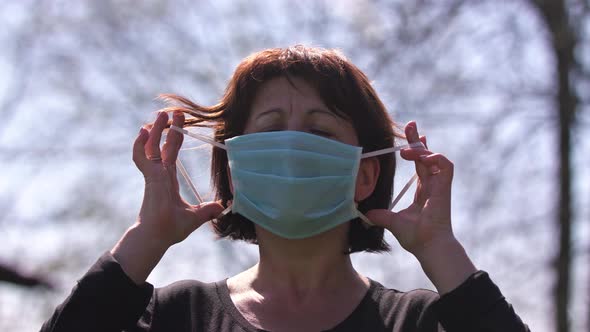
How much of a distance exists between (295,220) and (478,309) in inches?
25.2

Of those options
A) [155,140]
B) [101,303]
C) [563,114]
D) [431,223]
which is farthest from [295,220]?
[563,114]

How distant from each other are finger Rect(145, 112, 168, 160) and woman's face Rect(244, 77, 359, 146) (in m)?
0.30

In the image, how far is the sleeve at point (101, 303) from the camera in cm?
253

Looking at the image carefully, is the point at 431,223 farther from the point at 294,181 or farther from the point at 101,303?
the point at 101,303

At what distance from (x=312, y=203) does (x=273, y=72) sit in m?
0.48

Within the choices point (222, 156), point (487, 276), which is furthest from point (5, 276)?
point (487, 276)

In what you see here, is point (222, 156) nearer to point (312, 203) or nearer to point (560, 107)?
point (312, 203)

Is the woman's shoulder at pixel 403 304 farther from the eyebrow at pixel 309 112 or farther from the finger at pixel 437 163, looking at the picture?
the eyebrow at pixel 309 112

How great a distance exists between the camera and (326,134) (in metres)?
2.90

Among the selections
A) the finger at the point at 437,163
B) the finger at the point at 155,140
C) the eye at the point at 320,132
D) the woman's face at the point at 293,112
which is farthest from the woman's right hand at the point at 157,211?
the finger at the point at 437,163

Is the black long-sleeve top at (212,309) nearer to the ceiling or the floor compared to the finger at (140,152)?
nearer to the floor

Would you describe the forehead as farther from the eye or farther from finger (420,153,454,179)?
finger (420,153,454,179)

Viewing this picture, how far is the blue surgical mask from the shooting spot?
2.79 metres

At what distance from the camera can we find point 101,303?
254 cm
